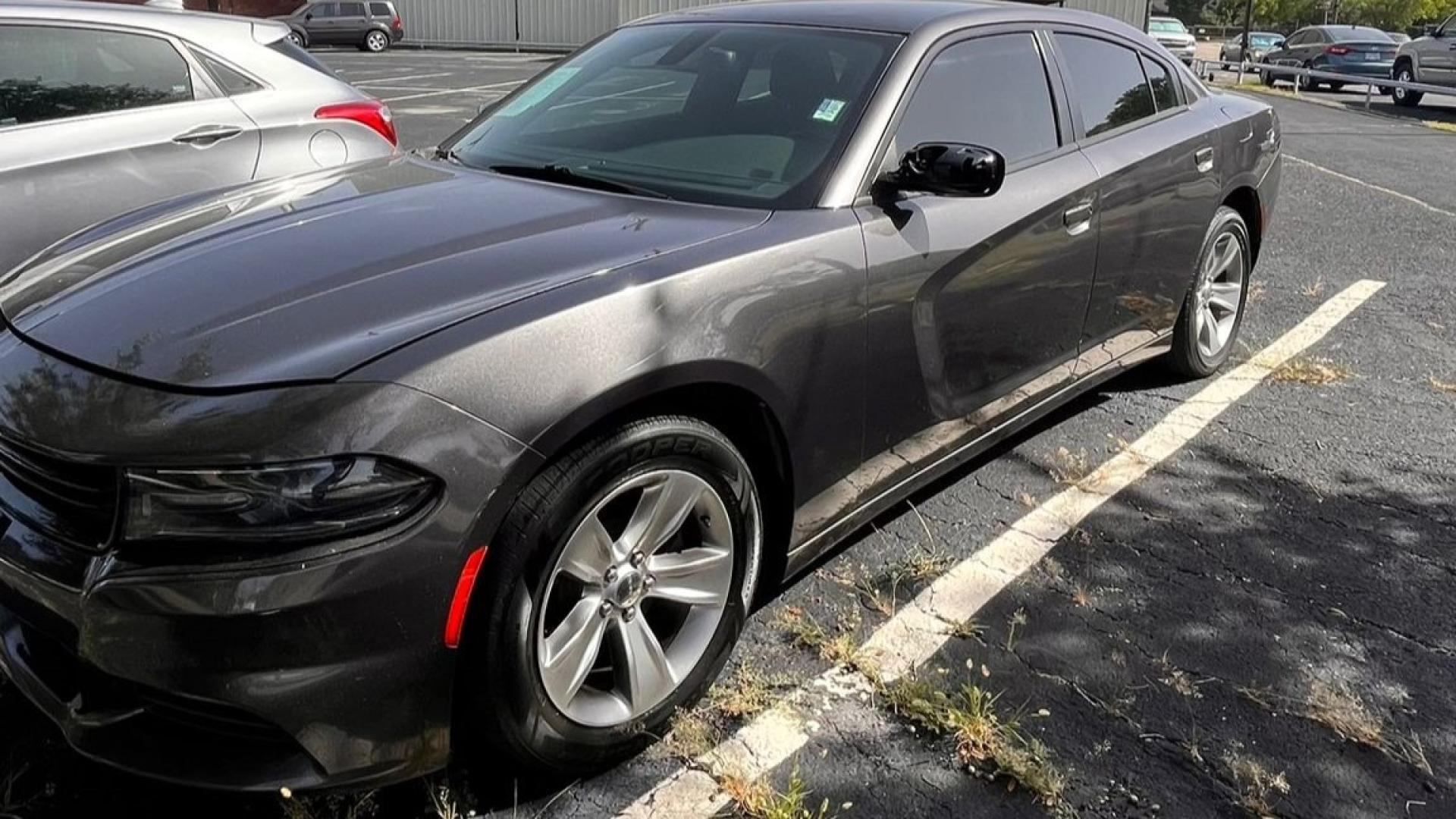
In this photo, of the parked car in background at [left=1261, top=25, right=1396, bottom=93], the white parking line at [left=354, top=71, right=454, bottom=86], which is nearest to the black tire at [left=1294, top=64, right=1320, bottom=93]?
the parked car in background at [left=1261, top=25, right=1396, bottom=93]

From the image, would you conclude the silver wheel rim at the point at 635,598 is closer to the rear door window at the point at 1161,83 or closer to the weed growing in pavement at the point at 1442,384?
Answer: the rear door window at the point at 1161,83

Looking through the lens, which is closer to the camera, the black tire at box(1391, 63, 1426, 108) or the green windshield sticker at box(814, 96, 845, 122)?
the green windshield sticker at box(814, 96, 845, 122)

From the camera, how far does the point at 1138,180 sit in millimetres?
3910

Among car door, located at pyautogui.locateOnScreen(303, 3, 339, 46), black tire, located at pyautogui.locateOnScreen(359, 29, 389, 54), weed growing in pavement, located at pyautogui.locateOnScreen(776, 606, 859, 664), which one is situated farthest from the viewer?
black tire, located at pyautogui.locateOnScreen(359, 29, 389, 54)

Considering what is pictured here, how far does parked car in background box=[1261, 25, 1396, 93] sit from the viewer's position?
23094 mm

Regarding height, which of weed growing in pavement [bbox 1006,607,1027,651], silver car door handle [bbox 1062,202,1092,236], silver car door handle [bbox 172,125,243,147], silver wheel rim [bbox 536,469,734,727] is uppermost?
silver car door handle [bbox 172,125,243,147]

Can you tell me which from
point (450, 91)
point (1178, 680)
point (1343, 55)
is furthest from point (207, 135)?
point (1343, 55)

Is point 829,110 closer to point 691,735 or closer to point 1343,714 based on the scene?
point 691,735

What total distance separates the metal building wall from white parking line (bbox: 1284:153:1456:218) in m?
25.1

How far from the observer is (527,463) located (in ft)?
6.67

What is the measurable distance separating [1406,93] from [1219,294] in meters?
18.7

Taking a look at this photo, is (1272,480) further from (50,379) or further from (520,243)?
(50,379)

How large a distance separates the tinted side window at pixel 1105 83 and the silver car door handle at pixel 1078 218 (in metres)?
0.37

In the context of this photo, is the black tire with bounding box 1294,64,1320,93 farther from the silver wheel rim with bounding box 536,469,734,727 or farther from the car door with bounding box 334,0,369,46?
the car door with bounding box 334,0,369,46
